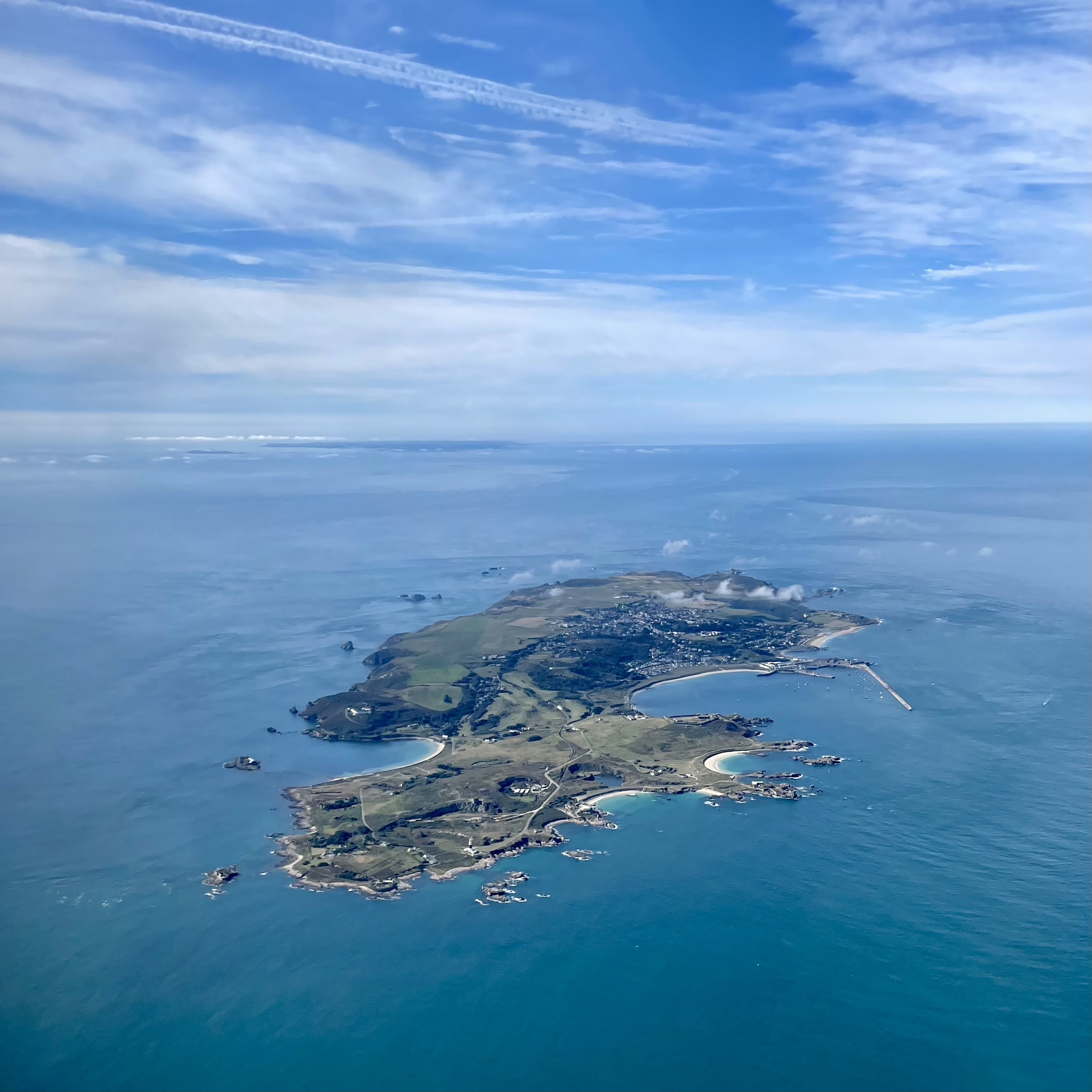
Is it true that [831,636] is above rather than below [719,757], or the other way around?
above

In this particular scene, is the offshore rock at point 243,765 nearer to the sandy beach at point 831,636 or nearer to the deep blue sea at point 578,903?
the deep blue sea at point 578,903

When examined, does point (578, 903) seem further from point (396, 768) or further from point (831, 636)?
point (831, 636)

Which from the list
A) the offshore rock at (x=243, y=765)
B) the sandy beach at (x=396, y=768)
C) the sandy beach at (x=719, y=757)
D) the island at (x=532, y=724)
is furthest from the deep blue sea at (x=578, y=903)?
the sandy beach at (x=719, y=757)

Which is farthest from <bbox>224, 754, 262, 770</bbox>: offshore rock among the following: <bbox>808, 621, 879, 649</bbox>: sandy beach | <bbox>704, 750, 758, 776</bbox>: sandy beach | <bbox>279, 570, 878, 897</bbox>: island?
<bbox>808, 621, 879, 649</bbox>: sandy beach

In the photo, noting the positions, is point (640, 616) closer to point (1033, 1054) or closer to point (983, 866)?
point (983, 866)

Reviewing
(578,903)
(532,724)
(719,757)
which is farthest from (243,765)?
(719,757)

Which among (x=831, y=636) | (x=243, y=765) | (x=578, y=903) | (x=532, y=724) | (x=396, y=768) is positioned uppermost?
(x=831, y=636)
